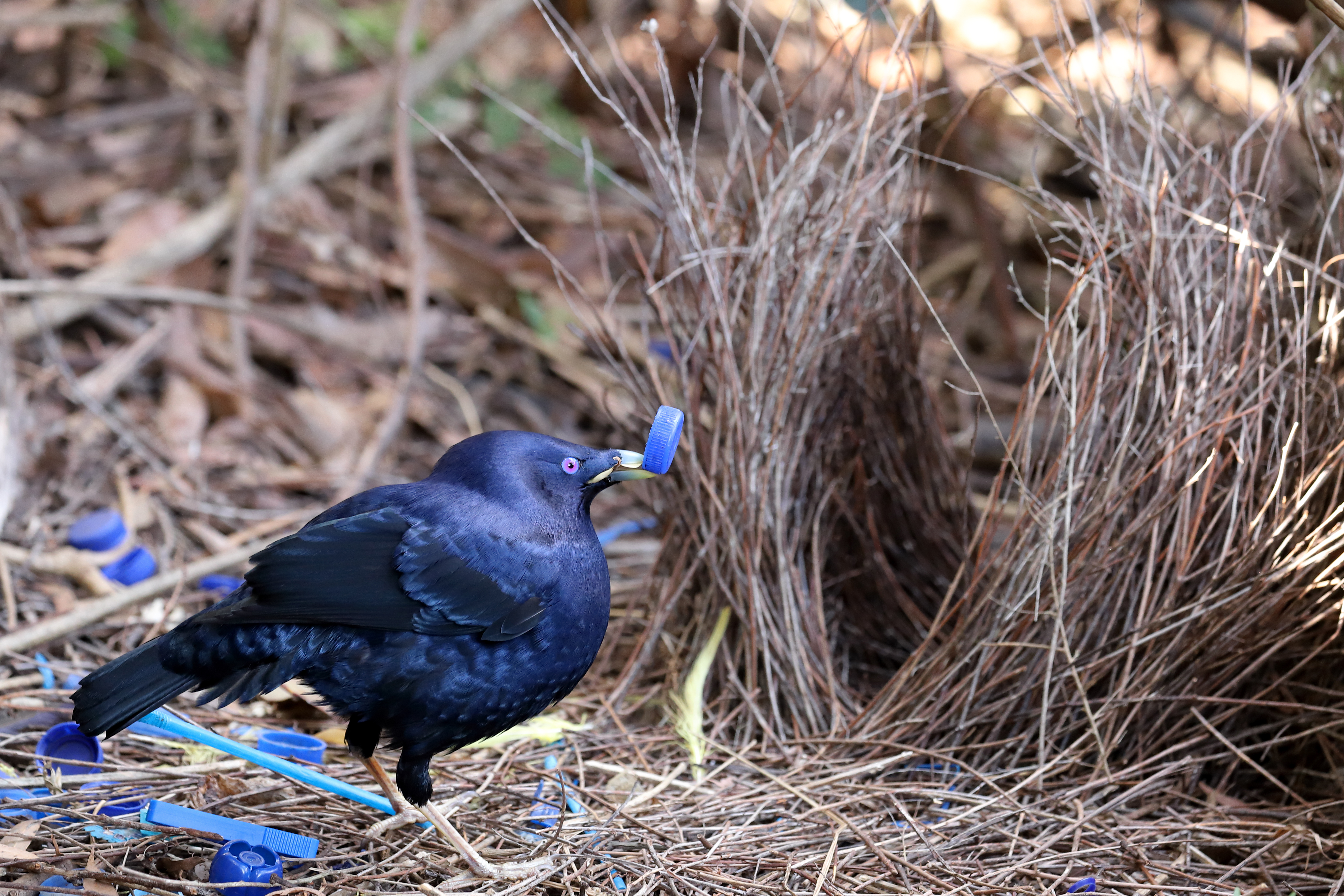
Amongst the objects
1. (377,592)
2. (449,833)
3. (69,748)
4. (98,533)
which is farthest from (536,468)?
(98,533)

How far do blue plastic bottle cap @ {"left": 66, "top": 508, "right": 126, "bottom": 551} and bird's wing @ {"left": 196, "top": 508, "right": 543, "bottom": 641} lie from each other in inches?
Answer: 37.5

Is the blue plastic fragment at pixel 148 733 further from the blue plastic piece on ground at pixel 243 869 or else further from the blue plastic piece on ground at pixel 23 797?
the blue plastic piece on ground at pixel 243 869

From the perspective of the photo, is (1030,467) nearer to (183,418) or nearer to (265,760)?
(265,760)

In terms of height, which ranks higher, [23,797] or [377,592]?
[377,592]

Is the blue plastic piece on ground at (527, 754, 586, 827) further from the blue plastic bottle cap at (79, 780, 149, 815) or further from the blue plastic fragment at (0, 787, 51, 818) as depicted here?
the blue plastic fragment at (0, 787, 51, 818)

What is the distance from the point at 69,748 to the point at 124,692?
16.6 inches

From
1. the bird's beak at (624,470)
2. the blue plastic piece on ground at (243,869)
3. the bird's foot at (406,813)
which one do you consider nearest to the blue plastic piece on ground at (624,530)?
the bird's beak at (624,470)

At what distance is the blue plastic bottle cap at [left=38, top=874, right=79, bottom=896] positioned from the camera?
1.85m

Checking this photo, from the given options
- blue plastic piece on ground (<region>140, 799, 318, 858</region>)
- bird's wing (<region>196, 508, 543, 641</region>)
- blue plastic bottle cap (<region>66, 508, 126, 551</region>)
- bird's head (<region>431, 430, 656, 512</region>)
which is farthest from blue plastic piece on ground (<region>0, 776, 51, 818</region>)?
bird's head (<region>431, 430, 656, 512</region>)

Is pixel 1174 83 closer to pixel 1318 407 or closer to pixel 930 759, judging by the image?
pixel 1318 407

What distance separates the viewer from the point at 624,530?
3.40 meters

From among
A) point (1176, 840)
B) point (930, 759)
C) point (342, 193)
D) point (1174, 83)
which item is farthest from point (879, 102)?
point (342, 193)

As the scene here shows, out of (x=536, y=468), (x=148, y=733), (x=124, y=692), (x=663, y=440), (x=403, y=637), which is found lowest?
(x=148, y=733)

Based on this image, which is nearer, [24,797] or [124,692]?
[124,692]
